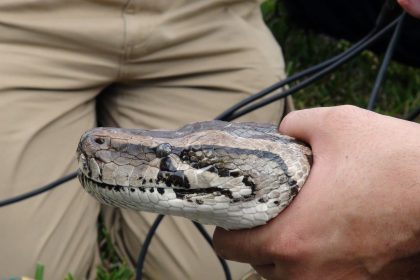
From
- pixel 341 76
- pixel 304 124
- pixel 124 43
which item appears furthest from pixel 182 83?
pixel 304 124

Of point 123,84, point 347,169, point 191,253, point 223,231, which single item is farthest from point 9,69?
point 347,169

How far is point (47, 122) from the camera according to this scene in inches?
117

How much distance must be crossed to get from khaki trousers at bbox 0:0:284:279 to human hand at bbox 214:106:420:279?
4.13ft

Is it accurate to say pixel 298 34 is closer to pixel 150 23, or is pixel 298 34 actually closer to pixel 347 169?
pixel 150 23

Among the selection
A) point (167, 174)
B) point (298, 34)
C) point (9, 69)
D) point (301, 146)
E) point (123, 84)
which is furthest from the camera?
point (298, 34)

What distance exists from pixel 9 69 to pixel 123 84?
1.56 feet

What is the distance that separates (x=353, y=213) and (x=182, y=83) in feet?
5.57

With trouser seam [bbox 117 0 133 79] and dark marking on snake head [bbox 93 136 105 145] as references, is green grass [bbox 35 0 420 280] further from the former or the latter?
dark marking on snake head [bbox 93 136 105 145]

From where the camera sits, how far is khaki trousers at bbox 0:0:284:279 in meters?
2.90

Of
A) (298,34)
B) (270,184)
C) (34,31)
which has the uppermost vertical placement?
(270,184)

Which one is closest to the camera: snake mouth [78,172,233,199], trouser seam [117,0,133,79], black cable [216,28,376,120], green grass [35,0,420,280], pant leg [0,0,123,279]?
snake mouth [78,172,233,199]

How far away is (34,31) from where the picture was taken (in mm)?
2990

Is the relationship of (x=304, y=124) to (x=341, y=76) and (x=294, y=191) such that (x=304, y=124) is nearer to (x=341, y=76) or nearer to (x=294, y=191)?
(x=294, y=191)

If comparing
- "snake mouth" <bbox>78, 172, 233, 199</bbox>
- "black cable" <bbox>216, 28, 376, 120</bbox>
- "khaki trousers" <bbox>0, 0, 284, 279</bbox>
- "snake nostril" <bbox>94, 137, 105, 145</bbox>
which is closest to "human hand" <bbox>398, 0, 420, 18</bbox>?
"black cable" <bbox>216, 28, 376, 120</bbox>
